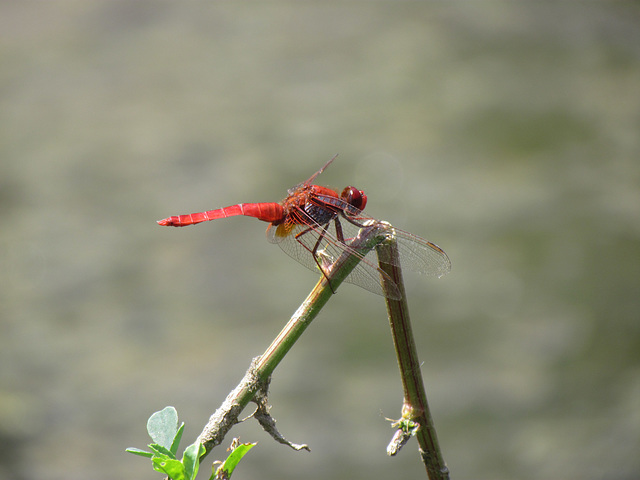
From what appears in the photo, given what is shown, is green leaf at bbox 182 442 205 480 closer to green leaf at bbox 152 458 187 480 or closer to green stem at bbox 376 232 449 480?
green leaf at bbox 152 458 187 480

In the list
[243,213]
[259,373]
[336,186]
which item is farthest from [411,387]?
[336,186]

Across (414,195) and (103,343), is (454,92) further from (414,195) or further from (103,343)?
(103,343)

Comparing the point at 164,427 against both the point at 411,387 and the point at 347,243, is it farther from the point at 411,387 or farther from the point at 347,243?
the point at 347,243

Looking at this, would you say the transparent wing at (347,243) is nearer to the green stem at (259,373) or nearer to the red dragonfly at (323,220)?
the red dragonfly at (323,220)

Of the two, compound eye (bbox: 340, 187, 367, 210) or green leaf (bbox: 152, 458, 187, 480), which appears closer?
green leaf (bbox: 152, 458, 187, 480)

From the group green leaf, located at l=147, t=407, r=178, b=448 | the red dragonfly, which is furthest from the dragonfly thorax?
green leaf, located at l=147, t=407, r=178, b=448

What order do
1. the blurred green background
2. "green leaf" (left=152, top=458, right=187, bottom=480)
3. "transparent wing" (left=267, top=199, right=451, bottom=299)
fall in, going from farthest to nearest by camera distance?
the blurred green background < "transparent wing" (left=267, top=199, right=451, bottom=299) < "green leaf" (left=152, top=458, right=187, bottom=480)

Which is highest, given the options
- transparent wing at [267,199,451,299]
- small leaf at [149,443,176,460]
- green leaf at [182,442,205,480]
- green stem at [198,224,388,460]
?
transparent wing at [267,199,451,299]
